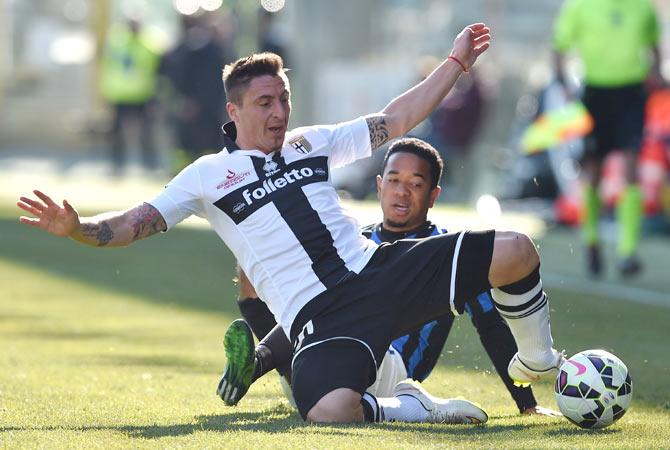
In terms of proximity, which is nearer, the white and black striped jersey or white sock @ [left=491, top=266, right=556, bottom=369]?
white sock @ [left=491, top=266, right=556, bottom=369]

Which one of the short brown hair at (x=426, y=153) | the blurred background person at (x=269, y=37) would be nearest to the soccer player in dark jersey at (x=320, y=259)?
the short brown hair at (x=426, y=153)

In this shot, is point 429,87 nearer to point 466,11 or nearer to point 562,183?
point 562,183

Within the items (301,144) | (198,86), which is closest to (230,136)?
(301,144)

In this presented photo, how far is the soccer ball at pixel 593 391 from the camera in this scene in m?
5.97

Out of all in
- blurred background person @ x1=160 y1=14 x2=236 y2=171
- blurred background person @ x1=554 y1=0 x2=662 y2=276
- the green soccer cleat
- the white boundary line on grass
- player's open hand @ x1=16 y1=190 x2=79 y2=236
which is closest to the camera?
player's open hand @ x1=16 y1=190 x2=79 y2=236

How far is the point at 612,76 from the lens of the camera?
41.1 ft

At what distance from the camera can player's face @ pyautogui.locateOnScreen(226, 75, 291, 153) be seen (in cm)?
651

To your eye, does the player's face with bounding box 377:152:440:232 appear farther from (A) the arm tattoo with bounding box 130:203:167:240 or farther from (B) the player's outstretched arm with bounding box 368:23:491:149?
(A) the arm tattoo with bounding box 130:203:167:240

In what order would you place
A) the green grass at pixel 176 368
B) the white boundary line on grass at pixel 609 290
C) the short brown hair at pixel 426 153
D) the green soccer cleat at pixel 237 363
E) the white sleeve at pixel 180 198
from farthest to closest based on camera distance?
1. the white boundary line on grass at pixel 609 290
2. the short brown hair at pixel 426 153
3. the green soccer cleat at pixel 237 363
4. the white sleeve at pixel 180 198
5. the green grass at pixel 176 368

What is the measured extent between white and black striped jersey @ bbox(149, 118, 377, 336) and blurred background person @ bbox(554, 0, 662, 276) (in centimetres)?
616

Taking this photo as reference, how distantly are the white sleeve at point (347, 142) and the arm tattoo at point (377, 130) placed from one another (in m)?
0.02

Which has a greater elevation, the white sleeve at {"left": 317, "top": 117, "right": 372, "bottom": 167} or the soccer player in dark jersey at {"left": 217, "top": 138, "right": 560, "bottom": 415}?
the white sleeve at {"left": 317, "top": 117, "right": 372, "bottom": 167}

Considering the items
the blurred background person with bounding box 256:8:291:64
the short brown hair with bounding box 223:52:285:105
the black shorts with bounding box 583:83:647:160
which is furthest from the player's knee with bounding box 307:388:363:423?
the blurred background person with bounding box 256:8:291:64

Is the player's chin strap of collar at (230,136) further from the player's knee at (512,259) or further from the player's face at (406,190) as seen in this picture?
the player's knee at (512,259)
